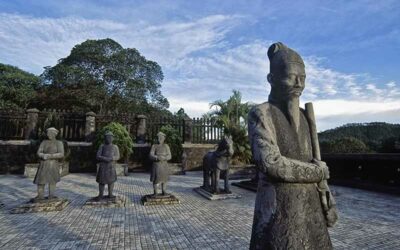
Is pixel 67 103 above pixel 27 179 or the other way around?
above

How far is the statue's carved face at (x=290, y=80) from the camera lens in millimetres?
2301

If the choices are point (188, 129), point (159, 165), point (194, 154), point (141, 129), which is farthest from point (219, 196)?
point (141, 129)

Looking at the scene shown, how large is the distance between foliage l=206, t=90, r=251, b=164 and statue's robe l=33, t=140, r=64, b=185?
37.8ft

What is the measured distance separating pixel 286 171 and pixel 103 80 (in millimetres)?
27981

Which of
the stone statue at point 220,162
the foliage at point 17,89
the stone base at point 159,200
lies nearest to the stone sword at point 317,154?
the stone base at point 159,200

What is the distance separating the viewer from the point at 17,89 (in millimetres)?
26406

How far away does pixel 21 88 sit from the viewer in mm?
26594

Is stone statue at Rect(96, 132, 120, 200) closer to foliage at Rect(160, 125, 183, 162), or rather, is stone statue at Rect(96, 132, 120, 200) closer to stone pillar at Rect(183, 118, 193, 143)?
foliage at Rect(160, 125, 183, 162)

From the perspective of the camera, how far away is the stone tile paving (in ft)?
17.1

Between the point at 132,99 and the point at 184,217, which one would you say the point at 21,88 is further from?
the point at 184,217

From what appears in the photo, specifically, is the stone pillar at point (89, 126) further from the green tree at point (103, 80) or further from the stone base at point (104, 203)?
the stone base at point (104, 203)

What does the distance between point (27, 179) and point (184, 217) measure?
10.2 meters

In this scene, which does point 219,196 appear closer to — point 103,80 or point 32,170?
point 32,170

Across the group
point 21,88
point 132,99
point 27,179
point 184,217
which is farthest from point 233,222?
point 21,88
